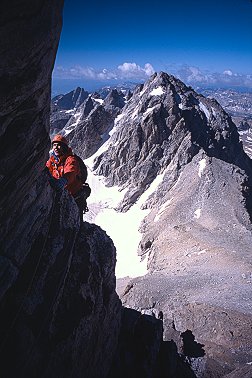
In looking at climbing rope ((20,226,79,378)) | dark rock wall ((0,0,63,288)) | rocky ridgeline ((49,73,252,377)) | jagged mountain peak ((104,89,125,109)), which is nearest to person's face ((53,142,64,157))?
dark rock wall ((0,0,63,288))

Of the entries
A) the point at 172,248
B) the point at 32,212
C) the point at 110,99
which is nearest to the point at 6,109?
the point at 32,212

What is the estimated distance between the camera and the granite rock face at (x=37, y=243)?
22.4 ft

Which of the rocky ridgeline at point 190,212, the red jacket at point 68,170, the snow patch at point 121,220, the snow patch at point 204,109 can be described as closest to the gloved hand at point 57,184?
the red jacket at point 68,170

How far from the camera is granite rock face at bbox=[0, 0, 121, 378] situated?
6828mm

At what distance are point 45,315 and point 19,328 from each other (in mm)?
912

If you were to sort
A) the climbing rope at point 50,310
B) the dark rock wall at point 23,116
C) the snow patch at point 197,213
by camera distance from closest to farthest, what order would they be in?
1. the dark rock wall at point 23,116
2. the climbing rope at point 50,310
3. the snow patch at point 197,213

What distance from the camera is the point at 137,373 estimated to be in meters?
13.0

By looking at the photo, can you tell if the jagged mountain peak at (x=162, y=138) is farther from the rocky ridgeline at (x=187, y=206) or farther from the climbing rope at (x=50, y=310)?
the climbing rope at (x=50, y=310)

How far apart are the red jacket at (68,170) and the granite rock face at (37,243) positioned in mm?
813

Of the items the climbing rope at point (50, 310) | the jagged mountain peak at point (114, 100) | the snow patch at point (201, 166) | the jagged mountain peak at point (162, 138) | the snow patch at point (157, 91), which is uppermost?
the jagged mountain peak at point (114, 100)

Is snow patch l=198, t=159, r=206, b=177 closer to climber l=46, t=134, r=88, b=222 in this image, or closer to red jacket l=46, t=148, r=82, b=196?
climber l=46, t=134, r=88, b=222

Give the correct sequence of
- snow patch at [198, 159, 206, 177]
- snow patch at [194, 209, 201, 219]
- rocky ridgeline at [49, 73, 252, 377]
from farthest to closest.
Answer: snow patch at [198, 159, 206, 177] → snow patch at [194, 209, 201, 219] → rocky ridgeline at [49, 73, 252, 377]

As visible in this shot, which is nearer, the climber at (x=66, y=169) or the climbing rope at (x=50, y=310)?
the climbing rope at (x=50, y=310)

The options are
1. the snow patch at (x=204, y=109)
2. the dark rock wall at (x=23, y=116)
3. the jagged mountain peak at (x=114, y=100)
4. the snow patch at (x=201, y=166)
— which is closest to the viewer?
the dark rock wall at (x=23, y=116)
